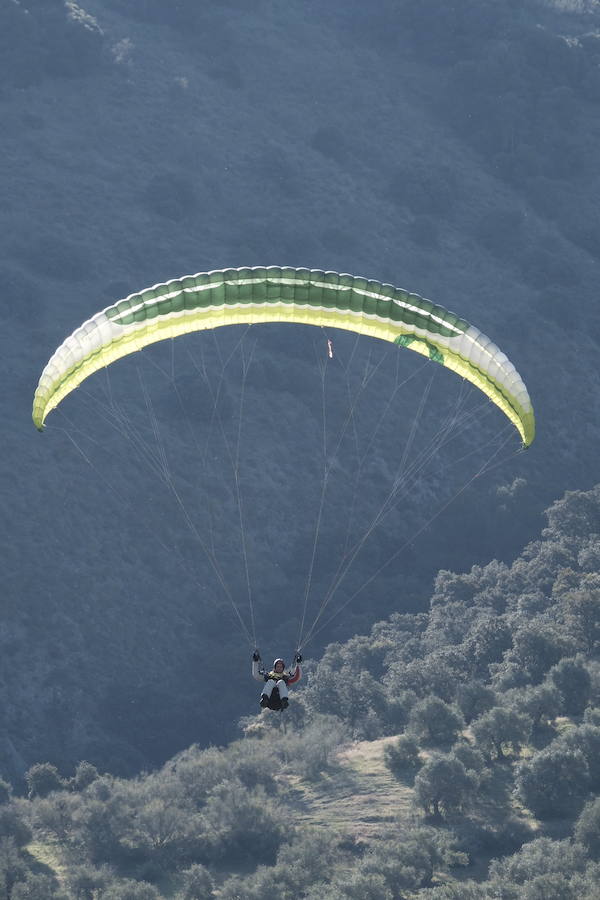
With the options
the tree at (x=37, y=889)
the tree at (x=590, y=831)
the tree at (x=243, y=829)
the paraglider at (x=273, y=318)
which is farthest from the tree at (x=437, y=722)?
the paraglider at (x=273, y=318)

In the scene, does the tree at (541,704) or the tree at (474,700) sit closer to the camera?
the tree at (541,704)

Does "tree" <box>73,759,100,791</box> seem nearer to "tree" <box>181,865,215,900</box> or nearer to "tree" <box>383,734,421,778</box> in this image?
"tree" <box>383,734,421,778</box>

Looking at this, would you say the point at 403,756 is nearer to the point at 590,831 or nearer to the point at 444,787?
the point at 444,787

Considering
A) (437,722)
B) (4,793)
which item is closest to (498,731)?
(437,722)

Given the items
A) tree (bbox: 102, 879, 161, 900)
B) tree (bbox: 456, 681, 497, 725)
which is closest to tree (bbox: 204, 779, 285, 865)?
tree (bbox: 102, 879, 161, 900)

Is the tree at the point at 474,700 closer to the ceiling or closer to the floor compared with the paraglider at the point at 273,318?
closer to the ceiling

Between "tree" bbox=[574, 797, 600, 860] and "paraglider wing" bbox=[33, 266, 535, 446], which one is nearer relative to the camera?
"paraglider wing" bbox=[33, 266, 535, 446]

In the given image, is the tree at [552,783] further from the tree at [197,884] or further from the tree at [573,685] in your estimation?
the tree at [197,884]
